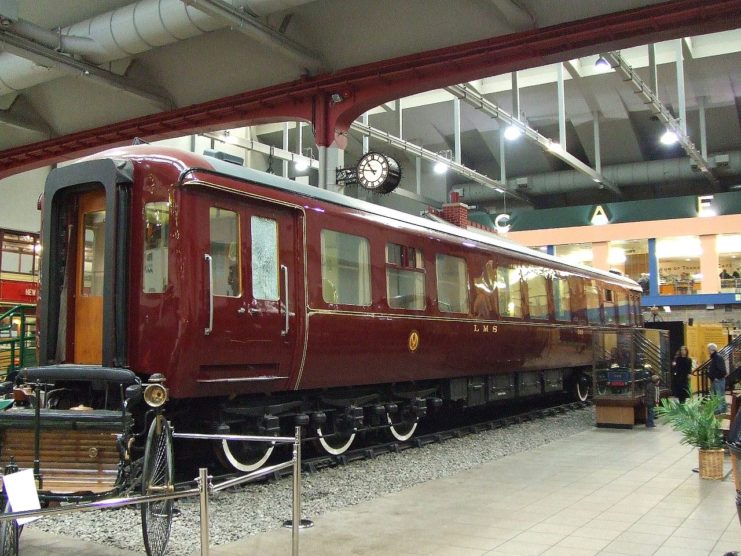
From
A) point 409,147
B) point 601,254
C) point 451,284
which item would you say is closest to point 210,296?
point 451,284

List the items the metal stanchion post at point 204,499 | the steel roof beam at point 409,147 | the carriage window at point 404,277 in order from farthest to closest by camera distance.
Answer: the steel roof beam at point 409,147
the carriage window at point 404,277
the metal stanchion post at point 204,499

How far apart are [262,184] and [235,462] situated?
2873mm

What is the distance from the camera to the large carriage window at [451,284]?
408 inches

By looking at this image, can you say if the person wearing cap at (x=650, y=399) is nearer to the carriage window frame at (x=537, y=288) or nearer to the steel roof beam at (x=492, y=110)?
the carriage window frame at (x=537, y=288)

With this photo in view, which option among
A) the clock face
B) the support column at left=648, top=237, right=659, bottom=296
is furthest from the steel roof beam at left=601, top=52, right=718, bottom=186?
the clock face

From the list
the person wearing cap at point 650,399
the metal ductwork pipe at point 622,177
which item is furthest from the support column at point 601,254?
the person wearing cap at point 650,399

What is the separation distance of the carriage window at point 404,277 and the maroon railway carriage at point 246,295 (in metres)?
0.02

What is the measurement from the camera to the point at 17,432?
201 inches

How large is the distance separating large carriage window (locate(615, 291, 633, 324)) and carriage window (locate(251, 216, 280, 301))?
1326 centimetres

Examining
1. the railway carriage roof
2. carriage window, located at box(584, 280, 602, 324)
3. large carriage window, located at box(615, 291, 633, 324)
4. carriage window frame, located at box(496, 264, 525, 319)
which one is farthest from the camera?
large carriage window, located at box(615, 291, 633, 324)

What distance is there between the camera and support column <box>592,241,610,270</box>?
2902cm

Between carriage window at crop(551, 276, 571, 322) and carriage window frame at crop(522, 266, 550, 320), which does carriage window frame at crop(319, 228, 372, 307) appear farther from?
carriage window at crop(551, 276, 571, 322)

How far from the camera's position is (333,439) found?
898 centimetres

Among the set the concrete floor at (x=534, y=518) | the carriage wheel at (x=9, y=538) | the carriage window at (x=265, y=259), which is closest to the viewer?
the carriage wheel at (x=9, y=538)
